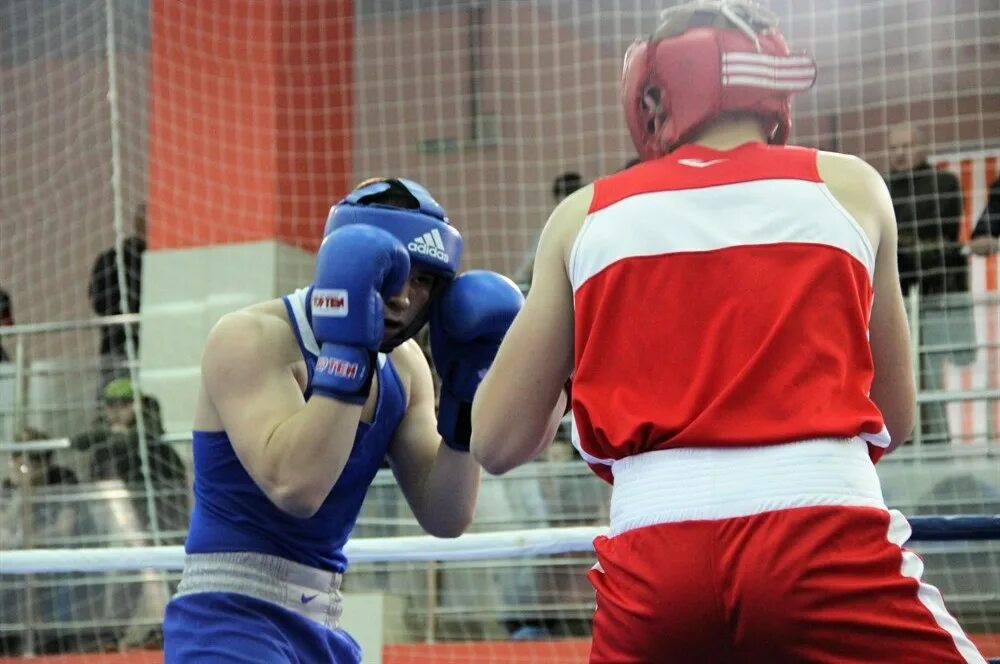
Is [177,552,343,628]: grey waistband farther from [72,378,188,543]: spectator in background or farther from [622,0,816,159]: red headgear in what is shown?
[72,378,188,543]: spectator in background

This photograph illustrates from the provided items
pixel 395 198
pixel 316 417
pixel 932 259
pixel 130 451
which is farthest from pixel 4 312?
pixel 316 417

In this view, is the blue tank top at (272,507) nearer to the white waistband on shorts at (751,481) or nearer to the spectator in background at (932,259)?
the white waistband on shorts at (751,481)

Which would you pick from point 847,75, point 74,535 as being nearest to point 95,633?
point 74,535

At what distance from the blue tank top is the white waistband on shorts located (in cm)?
99

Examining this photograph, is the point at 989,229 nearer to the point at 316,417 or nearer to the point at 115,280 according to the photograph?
the point at 316,417

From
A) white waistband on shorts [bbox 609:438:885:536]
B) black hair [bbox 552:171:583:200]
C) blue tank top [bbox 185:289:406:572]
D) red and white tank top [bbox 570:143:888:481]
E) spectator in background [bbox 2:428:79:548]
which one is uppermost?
red and white tank top [bbox 570:143:888:481]

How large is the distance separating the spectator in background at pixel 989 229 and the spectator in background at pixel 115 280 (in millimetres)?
4382

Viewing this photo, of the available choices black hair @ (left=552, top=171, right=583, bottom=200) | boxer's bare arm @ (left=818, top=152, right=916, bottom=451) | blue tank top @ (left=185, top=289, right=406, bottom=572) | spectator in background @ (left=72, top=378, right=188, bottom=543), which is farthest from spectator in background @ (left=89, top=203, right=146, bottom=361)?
boxer's bare arm @ (left=818, top=152, right=916, bottom=451)

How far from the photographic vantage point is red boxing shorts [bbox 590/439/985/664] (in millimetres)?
1532

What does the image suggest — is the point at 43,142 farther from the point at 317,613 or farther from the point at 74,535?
the point at 317,613

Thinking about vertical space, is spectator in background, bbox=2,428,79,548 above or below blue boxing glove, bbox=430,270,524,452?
below

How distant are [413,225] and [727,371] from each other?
104 centimetres

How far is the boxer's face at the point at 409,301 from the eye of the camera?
8.22 feet

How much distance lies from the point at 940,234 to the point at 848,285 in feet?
14.7
